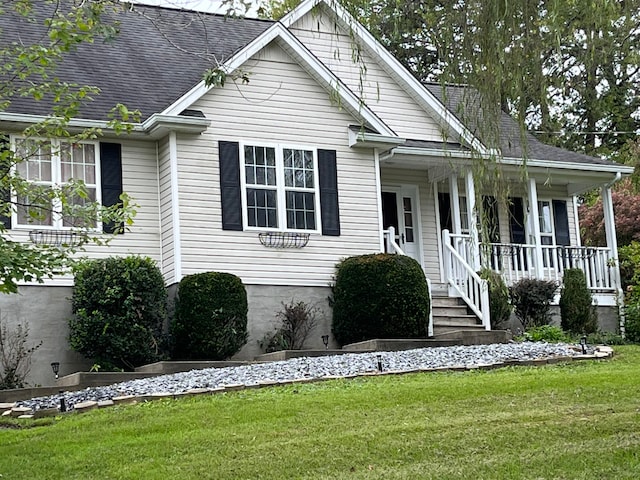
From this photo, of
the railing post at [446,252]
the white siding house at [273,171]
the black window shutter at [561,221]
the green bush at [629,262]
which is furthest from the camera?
the black window shutter at [561,221]

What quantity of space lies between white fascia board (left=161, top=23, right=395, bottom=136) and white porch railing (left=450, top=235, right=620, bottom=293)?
302 cm

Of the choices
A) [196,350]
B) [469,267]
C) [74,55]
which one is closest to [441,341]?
[469,267]

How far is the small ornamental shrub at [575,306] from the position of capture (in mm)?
19031

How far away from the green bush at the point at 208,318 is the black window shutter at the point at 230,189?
124 cm

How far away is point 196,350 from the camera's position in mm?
15500

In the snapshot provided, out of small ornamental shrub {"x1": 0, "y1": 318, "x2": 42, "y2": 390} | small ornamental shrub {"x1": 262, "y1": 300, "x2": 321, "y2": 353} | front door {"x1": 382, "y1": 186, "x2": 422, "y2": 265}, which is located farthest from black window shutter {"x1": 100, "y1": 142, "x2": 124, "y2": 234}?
front door {"x1": 382, "y1": 186, "x2": 422, "y2": 265}

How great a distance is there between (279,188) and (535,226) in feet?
17.2

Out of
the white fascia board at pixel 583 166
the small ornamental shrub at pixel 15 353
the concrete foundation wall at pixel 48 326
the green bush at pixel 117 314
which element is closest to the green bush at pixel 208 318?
the green bush at pixel 117 314

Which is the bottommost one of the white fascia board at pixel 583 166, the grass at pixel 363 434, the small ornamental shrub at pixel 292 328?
the grass at pixel 363 434

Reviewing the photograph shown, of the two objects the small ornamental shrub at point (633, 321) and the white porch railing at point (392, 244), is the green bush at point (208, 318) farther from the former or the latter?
the small ornamental shrub at point (633, 321)

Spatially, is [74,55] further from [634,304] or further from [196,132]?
[634,304]

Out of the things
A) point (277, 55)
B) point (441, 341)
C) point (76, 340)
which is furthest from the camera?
point (277, 55)

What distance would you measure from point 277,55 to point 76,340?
594 cm

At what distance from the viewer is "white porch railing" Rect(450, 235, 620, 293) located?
64.6 ft
